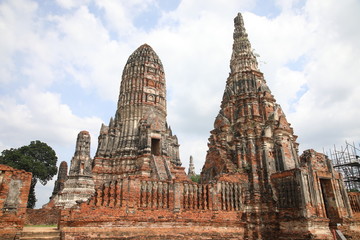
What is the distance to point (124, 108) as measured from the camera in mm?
26203

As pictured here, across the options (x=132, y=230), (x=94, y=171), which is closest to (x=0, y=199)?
(x=132, y=230)

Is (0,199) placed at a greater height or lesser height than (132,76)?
lesser

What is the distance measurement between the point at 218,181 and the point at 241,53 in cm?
1352

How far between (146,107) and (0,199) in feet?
53.9

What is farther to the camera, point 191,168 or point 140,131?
point 191,168

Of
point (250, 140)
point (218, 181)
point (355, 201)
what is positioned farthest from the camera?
point (355, 201)

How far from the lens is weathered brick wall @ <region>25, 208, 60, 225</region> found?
795 inches

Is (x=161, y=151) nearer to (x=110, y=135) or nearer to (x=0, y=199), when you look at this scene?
(x=110, y=135)

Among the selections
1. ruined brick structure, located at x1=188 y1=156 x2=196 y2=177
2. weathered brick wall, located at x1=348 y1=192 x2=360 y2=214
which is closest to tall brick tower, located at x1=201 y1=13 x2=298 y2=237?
weathered brick wall, located at x1=348 y1=192 x2=360 y2=214

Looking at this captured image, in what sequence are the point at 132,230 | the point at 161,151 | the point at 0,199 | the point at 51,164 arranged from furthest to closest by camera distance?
the point at 51,164, the point at 161,151, the point at 132,230, the point at 0,199

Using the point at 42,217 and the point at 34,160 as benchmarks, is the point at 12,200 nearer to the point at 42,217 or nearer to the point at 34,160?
the point at 42,217

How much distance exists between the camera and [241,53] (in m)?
24.8

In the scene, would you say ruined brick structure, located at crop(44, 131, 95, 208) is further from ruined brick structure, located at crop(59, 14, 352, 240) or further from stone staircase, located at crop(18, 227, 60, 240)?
stone staircase, located at crop(18, 227, 60, 240)

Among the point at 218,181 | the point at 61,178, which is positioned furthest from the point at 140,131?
the point at 61,178
